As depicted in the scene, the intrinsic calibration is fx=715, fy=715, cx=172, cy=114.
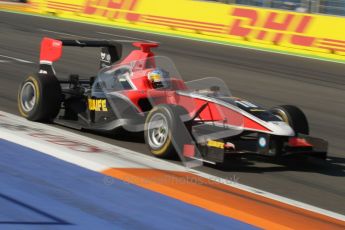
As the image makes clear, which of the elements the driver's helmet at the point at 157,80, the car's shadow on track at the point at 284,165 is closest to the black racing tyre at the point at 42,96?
the driver's helmet at the point at 157,80

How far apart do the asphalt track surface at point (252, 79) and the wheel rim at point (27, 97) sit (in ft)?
2.70

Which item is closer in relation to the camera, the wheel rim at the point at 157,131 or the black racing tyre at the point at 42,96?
the wheel rim at the point at 157,131

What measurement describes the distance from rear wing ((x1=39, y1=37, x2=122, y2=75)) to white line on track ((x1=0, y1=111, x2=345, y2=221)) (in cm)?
107

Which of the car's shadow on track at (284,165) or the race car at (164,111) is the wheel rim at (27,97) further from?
the car's shadow on track at (284,165)

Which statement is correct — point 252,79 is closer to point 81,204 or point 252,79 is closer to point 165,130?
point 165,130

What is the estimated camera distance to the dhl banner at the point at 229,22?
67.7ft

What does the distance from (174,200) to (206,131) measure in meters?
1.82

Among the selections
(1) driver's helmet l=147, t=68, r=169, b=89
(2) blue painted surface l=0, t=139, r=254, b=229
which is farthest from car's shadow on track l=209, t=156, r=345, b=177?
(2) blue painted surface l=0, t=139, r=254, b=229

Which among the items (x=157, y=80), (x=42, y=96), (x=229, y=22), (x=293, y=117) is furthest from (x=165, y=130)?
(x=229, y=22)

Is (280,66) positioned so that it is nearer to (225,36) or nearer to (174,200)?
(225,36)

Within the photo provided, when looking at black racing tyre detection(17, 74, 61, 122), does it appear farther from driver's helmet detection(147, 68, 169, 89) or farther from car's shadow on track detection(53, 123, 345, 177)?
driver's helmet detection(147, 68, 169, 89)

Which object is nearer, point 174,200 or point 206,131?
point 174,200

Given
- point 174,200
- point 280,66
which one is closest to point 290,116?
point 174,200

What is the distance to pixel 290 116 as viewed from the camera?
817cm
